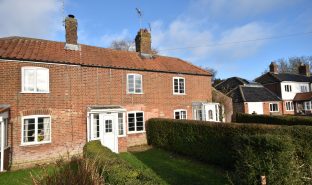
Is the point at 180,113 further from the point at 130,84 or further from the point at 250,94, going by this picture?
the point at 250,94

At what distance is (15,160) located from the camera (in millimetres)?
13938

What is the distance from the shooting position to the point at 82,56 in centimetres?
1820

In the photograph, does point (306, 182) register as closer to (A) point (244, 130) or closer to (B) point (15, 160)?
(A) point (244, 130)

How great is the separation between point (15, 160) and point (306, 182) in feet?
→ 49.0

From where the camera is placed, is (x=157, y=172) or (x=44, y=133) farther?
(x=44, y=133)

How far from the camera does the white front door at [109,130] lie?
17.0 meters

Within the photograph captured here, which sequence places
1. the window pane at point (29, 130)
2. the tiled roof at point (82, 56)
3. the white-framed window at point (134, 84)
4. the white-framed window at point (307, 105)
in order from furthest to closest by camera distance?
the white-framed window at point (307, 105) < the white-framed window at point (134, 84) < the tiled roof at point (82, 56) < the window pane at point (29, 130)

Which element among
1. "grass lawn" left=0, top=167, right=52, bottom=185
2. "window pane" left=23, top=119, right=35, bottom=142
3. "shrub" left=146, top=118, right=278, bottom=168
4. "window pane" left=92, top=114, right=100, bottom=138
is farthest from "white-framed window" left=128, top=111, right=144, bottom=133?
"grass lawn" left=0, top=167, right=52, bottom=185

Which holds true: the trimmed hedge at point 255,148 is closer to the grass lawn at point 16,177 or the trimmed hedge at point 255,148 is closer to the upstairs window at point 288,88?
the grass lawn at point 16,177

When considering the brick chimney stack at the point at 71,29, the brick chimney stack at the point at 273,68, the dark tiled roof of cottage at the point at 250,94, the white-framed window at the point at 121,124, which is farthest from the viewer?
the brick chimney stack at the point at 273,68

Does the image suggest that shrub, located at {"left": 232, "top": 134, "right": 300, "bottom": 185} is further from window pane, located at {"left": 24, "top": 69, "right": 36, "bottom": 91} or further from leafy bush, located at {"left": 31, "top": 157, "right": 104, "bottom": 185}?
window pane, located at {"left": 24, "top": 69, "right": 36, "bottom": 91}

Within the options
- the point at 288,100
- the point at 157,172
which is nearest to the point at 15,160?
the point at 157,172

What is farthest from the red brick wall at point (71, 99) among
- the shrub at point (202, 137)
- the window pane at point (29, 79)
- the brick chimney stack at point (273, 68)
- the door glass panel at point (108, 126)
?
the brick chimney stack at point (273, 68)

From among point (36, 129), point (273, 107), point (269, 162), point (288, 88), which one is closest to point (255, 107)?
point (273, 107)
